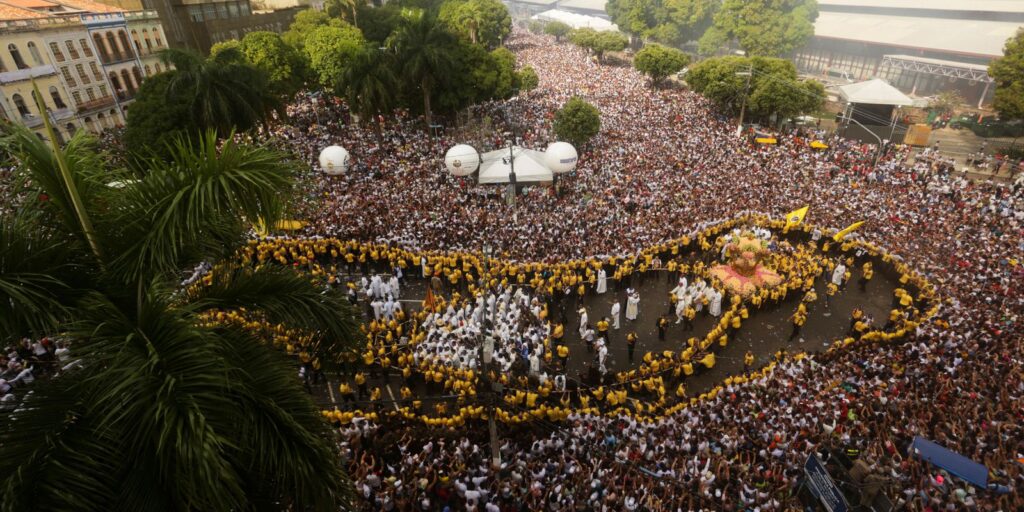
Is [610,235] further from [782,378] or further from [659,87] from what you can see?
[659,87]

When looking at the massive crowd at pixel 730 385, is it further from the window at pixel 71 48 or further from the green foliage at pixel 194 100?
the window at pixel 71 48

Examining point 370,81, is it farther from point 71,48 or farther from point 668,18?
point 668,18

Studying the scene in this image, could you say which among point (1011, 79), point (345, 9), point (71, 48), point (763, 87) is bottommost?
point (763, 87)

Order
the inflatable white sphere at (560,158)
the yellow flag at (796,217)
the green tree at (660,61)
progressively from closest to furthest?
the yellow flag at (796,217), the inflatable white sphere at (560,158), the green tree at (660,61)

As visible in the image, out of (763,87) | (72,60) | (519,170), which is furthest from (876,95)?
(72,60)

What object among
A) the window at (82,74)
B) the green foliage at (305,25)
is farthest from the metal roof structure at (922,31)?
the window at (82,74)

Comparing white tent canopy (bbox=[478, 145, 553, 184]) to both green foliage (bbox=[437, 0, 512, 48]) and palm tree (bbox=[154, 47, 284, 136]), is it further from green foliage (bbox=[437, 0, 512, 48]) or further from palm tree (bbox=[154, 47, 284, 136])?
green foliage (bbox=[437, 0, 512, 48])
